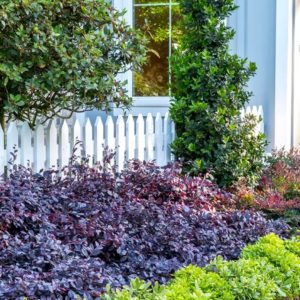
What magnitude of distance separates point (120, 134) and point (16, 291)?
11.4ft

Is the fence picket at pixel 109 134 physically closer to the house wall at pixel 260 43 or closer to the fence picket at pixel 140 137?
the fence picket at pixel 140 137

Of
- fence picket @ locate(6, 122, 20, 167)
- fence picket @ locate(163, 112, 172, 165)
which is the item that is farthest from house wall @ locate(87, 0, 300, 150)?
fence picket @ locate(6, 122, 20, 167)

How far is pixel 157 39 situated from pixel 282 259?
5.35 m

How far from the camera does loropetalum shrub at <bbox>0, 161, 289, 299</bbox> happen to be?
10.4ft

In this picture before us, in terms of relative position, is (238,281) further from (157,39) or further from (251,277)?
(157,39)

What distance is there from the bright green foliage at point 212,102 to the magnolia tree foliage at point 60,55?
0.97 meters

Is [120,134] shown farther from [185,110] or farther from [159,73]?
[159,73]

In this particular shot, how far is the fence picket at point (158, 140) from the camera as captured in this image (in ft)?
22.3

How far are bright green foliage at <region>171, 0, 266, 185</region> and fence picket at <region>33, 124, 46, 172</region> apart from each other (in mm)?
1602

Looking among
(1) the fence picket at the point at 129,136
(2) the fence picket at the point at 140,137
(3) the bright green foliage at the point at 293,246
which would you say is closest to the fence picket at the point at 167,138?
(2) the fence picket at the point at 140,137

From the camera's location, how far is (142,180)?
532 centimetres

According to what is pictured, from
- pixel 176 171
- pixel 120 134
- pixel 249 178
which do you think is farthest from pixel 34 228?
pixel 249 178

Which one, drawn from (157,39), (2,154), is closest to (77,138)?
(2,154)

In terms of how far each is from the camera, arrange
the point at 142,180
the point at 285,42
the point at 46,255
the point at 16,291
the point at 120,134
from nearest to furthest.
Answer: the point at 16,291 < the point at 46,255 < the point at 142,180 < the point at 120,134 < the point at 285,42
